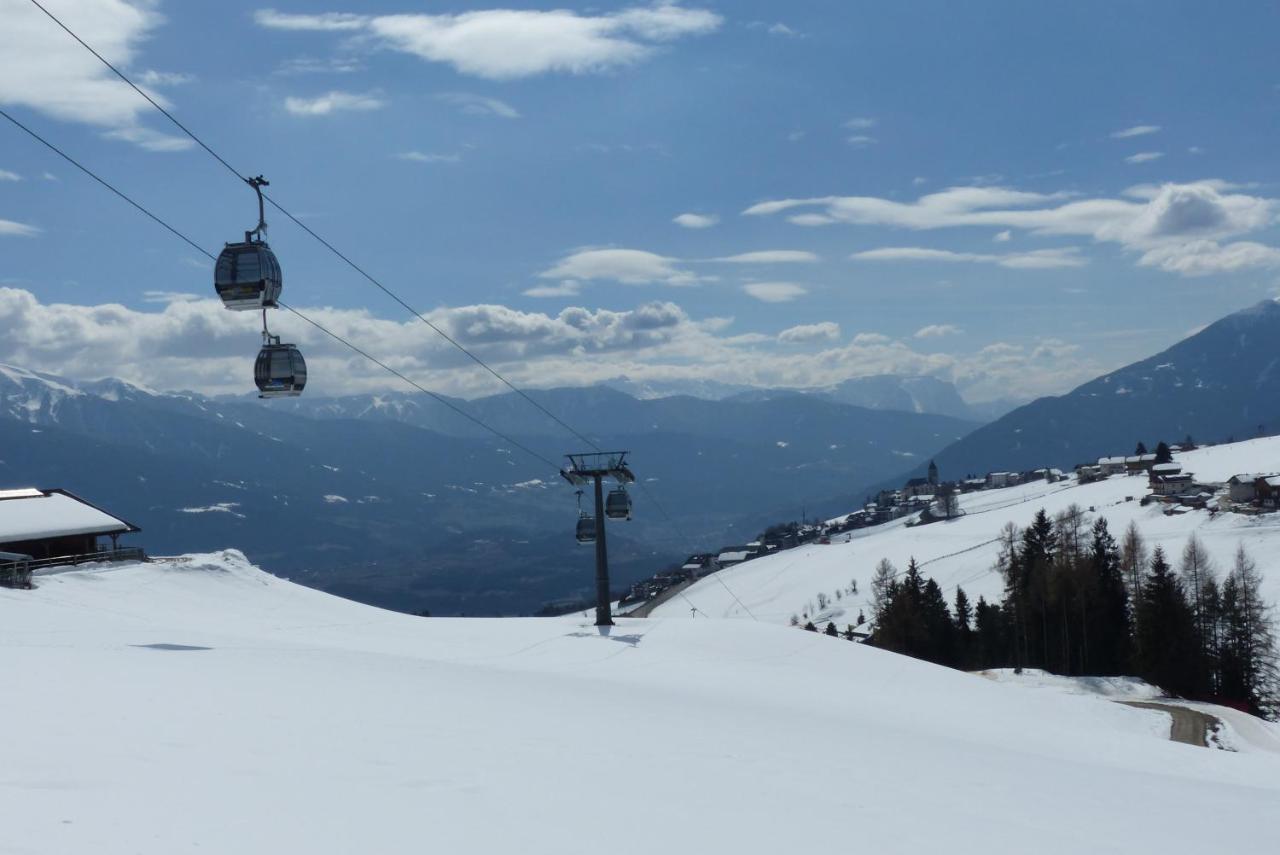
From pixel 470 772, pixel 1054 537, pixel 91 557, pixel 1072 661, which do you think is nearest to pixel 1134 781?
pixel 470 772

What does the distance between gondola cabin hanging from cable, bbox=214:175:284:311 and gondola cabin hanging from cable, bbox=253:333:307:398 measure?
1896mm

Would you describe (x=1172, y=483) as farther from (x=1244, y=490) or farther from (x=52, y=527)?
(x=52, y=527)

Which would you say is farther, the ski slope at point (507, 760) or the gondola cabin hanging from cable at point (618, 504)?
the gondola cabin hanging from cable at point (618, 504)

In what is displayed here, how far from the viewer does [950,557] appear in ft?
520

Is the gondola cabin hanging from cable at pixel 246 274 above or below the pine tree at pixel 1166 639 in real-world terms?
above

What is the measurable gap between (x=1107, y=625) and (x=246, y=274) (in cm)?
6507

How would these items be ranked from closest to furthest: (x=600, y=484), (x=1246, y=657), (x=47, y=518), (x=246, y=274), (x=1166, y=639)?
(x=246, y=274), (x=600, y=484), (x=47, y=518), (x=1166, y=639), (x=1246, y=657)

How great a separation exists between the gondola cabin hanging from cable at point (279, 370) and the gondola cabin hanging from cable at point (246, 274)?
1896 millimetres

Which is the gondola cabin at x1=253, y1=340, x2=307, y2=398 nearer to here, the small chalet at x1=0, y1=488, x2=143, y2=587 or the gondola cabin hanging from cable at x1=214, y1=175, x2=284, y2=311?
the gondola cabin hanging from cable at x1=214, y1=175, x2=284, y2=311

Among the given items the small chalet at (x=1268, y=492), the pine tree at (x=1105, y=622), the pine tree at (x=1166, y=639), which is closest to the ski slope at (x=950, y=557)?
the small chalet at (x=1268, y=492)

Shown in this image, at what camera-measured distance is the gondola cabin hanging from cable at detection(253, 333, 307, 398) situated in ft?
75.9

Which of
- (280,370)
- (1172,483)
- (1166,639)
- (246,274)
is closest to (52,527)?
(280,370)

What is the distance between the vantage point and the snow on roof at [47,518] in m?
39.7

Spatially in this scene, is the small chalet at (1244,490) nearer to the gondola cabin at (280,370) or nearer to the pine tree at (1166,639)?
the pine tree at (1166,639)
